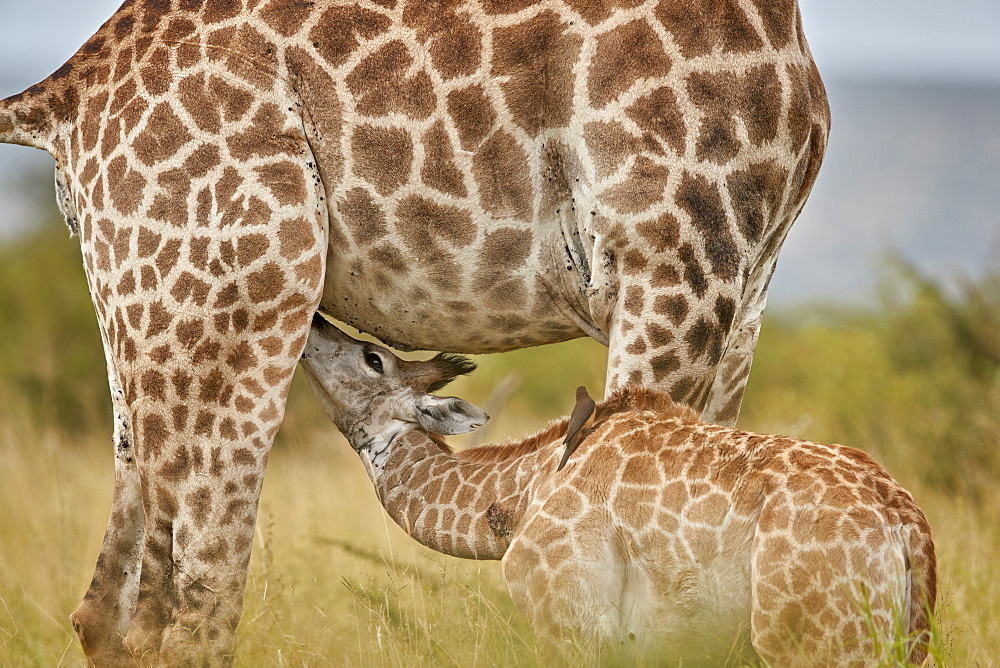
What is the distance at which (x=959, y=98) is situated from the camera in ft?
405

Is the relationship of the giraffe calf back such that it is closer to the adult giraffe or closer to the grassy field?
the grassy field

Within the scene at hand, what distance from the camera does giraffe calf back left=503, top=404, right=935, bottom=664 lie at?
372 cm

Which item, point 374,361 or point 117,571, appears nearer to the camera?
point 117,571

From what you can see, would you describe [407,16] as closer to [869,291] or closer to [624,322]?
[624,322]

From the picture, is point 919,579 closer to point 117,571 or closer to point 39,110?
point 117,571

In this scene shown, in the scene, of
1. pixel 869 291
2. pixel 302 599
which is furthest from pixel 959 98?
pixel 302 599

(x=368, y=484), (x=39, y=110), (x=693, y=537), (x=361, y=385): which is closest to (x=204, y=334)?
(x=39, y=110)

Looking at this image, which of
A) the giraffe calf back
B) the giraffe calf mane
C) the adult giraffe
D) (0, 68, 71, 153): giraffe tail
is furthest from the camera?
(0, 68, 71, 153): giraffe tail

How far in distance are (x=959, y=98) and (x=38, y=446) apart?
130 meters

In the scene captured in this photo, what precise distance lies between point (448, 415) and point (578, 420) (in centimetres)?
114

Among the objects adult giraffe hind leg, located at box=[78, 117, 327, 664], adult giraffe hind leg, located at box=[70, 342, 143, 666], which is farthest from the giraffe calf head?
adult giraffe hind leg, located at box=[78, 117, 327, 664]

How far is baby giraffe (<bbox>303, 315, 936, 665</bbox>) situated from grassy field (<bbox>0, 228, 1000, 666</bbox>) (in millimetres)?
283

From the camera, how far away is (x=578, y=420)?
4.61 metres

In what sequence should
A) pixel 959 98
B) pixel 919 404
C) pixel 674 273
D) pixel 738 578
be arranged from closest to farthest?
pixel 738 578, pixel 674 273, pixel 919 404, pixel 959 98
